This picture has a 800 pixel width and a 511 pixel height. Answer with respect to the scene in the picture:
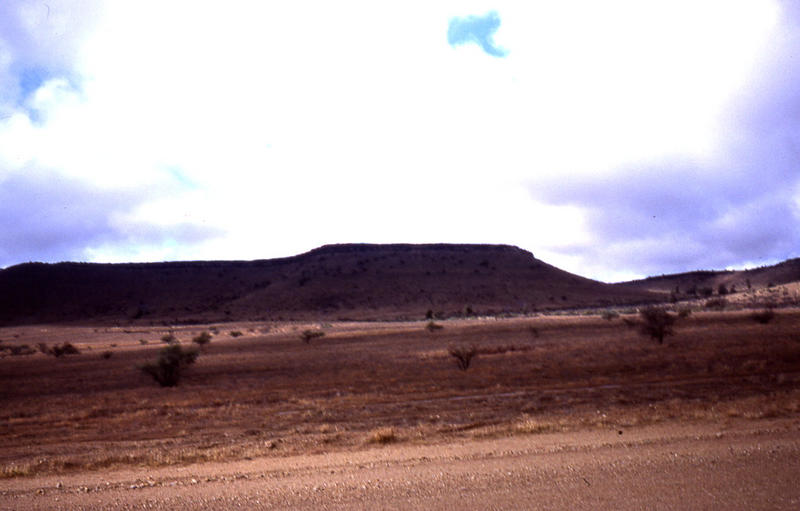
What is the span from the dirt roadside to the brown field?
0.28 meters

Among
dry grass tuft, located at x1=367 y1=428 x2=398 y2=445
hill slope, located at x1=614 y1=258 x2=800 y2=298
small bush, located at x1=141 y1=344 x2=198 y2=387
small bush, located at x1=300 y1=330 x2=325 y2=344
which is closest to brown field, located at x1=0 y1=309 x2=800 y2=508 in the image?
dry grass tuft, located at x1=367 y1=428 x2=398 y2=445

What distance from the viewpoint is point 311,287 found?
367 feet

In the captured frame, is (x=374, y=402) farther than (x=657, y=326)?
No

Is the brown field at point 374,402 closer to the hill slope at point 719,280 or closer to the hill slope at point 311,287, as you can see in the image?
the hill slope at point 311,287

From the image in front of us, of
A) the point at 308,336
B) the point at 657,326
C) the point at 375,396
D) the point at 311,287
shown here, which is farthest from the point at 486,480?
the point at 311,287

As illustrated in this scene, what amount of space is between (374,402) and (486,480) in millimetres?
11177

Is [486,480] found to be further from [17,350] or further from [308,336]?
[17,350]

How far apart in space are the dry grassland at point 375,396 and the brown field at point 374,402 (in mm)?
80

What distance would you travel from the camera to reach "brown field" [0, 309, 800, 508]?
11781mm

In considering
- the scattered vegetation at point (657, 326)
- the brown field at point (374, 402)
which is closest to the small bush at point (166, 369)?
the brown field at point (374, 402)

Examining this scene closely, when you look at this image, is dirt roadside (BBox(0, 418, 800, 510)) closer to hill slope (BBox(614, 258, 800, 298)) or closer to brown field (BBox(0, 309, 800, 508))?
brown field (BBox(0, 309, 800, 508))

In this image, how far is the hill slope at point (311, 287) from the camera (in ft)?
336

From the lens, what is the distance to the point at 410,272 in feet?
387

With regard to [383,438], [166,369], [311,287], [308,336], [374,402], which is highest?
[311,287]
